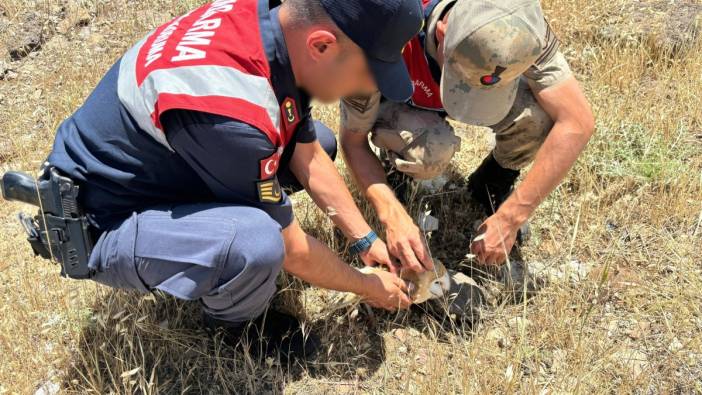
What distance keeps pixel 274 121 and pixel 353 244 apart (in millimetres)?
875

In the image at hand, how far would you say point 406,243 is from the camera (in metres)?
2.48

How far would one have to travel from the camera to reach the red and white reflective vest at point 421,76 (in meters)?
2.61

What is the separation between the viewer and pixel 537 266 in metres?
2.79

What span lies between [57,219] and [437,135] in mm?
1537

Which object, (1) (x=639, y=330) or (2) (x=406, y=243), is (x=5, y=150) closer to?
(2) (x=406, y=243)

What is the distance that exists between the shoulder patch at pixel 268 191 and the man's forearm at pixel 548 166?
0.99m

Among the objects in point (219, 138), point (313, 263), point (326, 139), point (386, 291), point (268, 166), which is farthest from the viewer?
point (326, 139)

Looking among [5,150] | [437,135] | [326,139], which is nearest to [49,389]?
[326,139]

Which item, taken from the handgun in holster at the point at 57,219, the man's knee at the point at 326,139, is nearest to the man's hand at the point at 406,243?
the man's knee at the point at 326,139

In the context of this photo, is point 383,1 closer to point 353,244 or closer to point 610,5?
point 353,244

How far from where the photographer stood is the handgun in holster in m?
1.98

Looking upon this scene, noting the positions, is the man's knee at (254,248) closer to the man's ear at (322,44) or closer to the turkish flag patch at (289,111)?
the turkish flag patch at (289,111)

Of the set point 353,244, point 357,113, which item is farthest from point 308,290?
point 357,113

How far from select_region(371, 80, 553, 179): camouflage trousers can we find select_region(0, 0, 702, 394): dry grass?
282mm
